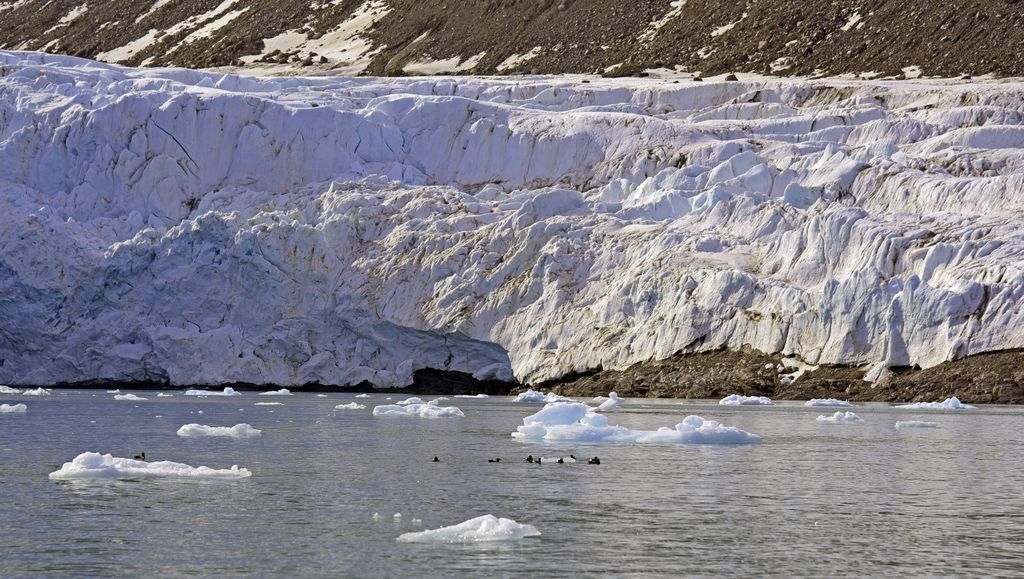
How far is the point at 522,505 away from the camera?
16.2 metres

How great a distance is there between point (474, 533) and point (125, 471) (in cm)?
675

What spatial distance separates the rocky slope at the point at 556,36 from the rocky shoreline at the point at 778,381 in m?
25.9

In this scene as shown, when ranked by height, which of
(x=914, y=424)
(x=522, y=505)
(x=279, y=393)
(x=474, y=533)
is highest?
(x=474, y=533)

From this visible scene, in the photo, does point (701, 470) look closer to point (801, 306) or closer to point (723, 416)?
point (723, 416)

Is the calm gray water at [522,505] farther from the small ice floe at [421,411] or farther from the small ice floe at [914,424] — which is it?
the small ice floe at [421,411]

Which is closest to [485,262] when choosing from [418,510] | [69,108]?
[69,108]

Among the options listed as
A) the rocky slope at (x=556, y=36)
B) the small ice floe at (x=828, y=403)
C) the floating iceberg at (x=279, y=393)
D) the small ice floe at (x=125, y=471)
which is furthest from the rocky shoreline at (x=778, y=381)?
the rocky slope at (x=556, y=36)

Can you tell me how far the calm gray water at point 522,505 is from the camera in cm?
1268

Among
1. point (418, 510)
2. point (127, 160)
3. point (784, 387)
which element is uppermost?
point (127, 160)

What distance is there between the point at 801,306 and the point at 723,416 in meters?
8.06

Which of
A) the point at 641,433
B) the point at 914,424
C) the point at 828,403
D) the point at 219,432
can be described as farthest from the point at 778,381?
the point at 219,432

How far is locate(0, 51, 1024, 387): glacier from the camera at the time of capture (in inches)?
1551

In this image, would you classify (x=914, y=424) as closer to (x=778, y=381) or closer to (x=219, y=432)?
(x=778, y=381)

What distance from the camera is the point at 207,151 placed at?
5022cm
